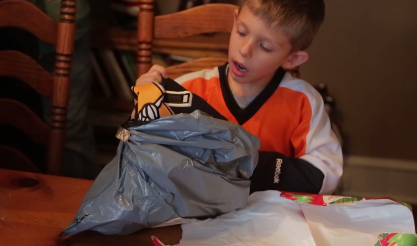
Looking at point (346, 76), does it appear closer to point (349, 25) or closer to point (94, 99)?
point (349, 25)

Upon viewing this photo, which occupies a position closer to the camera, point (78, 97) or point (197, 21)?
point (197, 21)

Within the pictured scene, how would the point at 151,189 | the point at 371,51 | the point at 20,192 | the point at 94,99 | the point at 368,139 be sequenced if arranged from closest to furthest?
A: the point at 151,189 < the point at 20,192 < the point at 94,99 < the point at 371,51 < the point at 368,139

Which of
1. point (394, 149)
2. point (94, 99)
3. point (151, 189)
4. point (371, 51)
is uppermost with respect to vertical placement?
point (371, 51)

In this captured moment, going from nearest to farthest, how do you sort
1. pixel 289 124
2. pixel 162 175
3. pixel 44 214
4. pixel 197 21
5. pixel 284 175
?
pixel 162 175, pixel 44 214, pixel 284 175, pixel 289 124, pixel 197 21

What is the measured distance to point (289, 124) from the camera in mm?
1087

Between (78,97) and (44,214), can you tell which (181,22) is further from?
(44,214)

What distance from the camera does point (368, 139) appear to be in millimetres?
2061

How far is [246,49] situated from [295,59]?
0.59 feet

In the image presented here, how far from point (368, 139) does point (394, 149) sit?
0.13 m

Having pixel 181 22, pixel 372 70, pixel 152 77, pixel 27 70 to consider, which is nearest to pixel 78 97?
pixel 27 70

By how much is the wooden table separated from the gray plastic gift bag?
0.02 meters

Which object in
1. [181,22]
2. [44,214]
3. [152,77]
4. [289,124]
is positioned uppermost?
[181,22]

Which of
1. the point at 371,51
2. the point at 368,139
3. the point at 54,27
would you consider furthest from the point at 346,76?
the point at 54,27

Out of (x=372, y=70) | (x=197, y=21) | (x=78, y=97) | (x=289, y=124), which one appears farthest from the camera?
(x=372, y=70)
